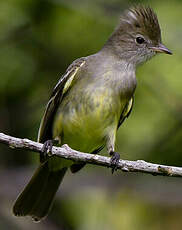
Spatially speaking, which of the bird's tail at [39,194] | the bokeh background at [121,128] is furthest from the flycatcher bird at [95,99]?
the bokeh background at [121,128]

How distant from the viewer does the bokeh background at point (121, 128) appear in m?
7.04

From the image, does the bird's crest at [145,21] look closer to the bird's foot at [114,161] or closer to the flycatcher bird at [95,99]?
the flycatcher bird at [95,99]

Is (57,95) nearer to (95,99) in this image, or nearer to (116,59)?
(95,99)

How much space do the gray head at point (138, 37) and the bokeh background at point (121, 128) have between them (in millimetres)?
1082

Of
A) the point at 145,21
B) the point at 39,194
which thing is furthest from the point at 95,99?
the point at 39,194

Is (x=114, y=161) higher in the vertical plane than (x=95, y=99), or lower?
lower

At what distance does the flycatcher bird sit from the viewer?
5.85m

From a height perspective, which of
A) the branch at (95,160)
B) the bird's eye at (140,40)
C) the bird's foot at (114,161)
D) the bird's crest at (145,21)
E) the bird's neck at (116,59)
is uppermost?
the bird's crest at (145,21)

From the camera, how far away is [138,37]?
623 centimetres

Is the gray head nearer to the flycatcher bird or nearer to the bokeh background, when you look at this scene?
the flycatcher bird

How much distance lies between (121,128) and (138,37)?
130 cm

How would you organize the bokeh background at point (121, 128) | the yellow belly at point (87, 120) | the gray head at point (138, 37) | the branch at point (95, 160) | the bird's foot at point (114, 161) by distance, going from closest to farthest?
the branch at point (95, 160), the bird's foot at point (114, 161), the yellow belly at point (87, 120), the gray head at point (138, 37), the bokeh background at point (121, 128)

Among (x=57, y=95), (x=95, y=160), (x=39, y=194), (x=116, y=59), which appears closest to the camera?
(x=95, y=160)

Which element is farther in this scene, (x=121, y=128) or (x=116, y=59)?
(x=121, y=128)
